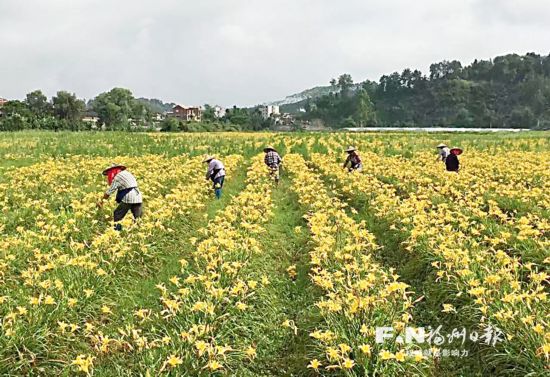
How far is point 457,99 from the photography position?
76875 mm

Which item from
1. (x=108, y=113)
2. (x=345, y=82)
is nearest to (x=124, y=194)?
(x=108, y=113)

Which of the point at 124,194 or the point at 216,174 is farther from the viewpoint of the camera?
the point at 216,174

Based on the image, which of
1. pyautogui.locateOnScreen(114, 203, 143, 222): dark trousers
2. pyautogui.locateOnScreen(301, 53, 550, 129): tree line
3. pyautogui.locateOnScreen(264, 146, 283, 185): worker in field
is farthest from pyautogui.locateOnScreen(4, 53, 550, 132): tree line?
pyautogui.locateOnScreen(114, 203, 143, 222): dark trousers

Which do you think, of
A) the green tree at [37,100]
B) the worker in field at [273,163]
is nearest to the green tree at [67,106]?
the green tree at [37,100]

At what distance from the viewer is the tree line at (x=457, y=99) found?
7106 cm

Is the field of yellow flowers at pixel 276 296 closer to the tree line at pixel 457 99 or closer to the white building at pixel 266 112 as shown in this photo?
the tree line at pixel 457 99

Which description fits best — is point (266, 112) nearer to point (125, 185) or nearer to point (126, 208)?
point (126, 208)

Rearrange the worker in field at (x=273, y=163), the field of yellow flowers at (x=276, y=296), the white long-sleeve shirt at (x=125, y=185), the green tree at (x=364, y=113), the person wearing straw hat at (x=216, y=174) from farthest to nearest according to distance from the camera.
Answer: the green tree at (x=364, y=113)
the worker in field at (x=273, y=163)
the person wearing straw hat at (x=216, y=174)
the white long-sleeve shirt at (x=125, y=185)
the field of yellow flowers at (x=276, y=296)

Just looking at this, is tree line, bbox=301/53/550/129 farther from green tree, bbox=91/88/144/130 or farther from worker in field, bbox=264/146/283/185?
worker in field, bbox=264/146/283/185

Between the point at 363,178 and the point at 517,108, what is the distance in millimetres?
70083

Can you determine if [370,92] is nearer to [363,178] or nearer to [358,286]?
[363,178]

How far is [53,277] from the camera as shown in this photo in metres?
5.47

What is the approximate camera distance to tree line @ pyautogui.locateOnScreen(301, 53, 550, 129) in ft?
233

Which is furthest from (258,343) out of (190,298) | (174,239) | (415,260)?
(174,239)
